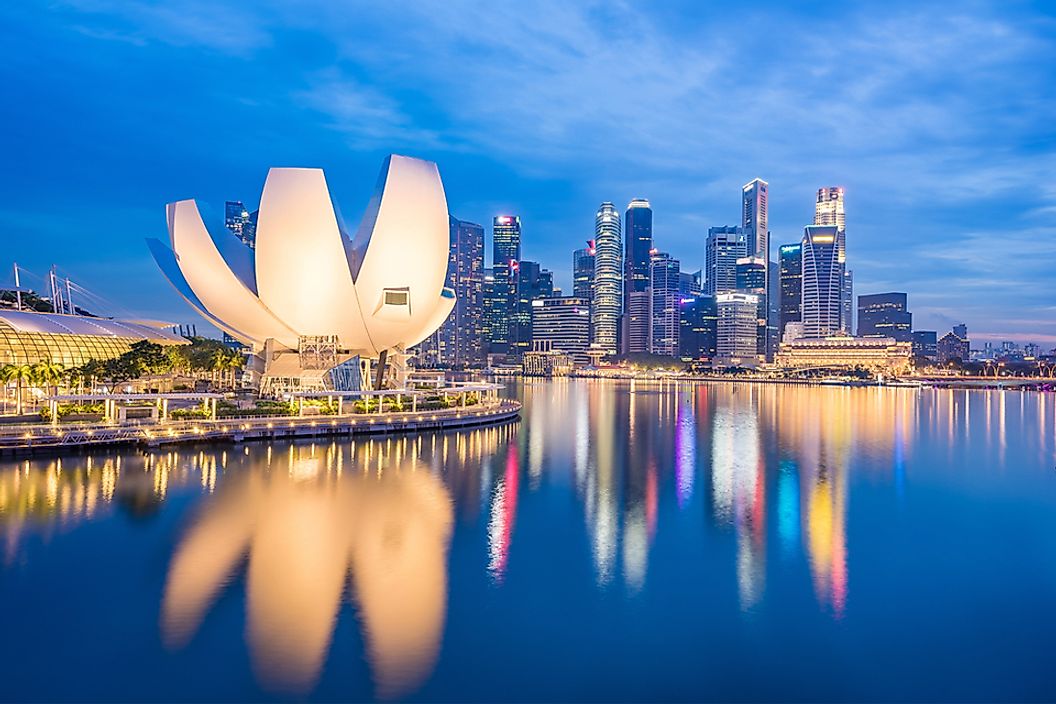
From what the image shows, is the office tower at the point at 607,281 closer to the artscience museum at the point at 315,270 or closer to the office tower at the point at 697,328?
the office tower at the point at 697,328

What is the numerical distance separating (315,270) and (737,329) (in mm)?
148800

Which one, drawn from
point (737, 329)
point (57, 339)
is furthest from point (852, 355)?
point (57, 339)

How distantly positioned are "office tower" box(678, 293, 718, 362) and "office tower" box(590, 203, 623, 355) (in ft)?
56.2

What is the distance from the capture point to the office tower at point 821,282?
15825 cm

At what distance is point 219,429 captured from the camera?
21.5 metres

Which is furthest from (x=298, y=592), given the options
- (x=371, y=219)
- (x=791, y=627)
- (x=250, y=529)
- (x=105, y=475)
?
(x=371, y=219)

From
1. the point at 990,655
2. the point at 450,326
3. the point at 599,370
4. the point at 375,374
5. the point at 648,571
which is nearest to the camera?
the point at 990,655

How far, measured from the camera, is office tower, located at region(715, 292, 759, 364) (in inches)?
6422

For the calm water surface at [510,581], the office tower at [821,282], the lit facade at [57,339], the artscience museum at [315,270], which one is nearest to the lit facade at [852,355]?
the office tower at [821,282]

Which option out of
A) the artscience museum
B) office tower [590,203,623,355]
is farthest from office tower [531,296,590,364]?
the artscience museum

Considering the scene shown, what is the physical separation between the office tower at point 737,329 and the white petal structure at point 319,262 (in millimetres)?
141725

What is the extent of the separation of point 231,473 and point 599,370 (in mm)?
133606

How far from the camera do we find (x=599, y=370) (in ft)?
488

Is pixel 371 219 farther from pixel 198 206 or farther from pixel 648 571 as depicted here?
pixel 648 571
